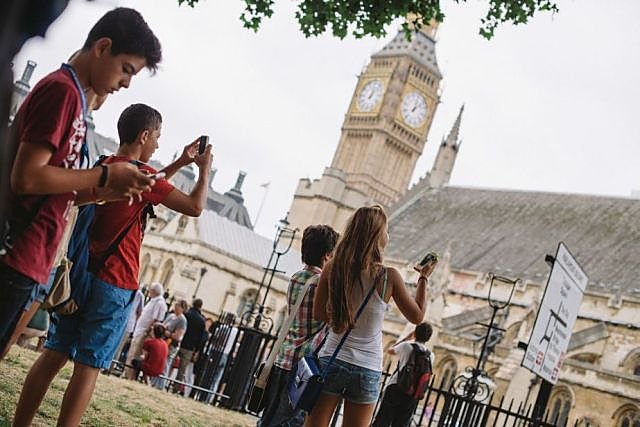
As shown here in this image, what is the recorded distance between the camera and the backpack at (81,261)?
12.5 feet

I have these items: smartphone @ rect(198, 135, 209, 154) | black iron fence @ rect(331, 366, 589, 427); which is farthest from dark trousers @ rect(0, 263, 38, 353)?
black iron fence @ rect(331, 366, 589, 427)

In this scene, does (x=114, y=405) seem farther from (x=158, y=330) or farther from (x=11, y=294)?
(x=158, y=330)

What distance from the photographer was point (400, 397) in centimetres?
772

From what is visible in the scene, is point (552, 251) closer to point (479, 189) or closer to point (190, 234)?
point (479, 189)

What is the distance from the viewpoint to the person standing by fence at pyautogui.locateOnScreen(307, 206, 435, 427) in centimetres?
456

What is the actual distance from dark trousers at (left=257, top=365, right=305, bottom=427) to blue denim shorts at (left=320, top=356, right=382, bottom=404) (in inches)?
20.3

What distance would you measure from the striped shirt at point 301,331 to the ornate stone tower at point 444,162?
49.7 m

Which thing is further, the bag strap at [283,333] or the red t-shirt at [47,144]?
the bag strap at [283,333]

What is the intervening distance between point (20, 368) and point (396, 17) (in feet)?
18.7

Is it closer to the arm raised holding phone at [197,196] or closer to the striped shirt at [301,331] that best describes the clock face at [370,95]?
the striped shirt at [301,331]

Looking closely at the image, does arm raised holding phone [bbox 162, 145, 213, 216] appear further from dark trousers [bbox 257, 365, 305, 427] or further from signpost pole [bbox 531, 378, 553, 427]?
signpost pole [bbox 531, 378, 553, 427]

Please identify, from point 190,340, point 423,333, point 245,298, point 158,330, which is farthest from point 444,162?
point 423,333

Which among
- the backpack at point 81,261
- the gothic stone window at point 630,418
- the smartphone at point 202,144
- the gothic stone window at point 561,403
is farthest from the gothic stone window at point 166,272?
the smartphone at point 202,144

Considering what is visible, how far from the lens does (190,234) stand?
5078 centimetres
